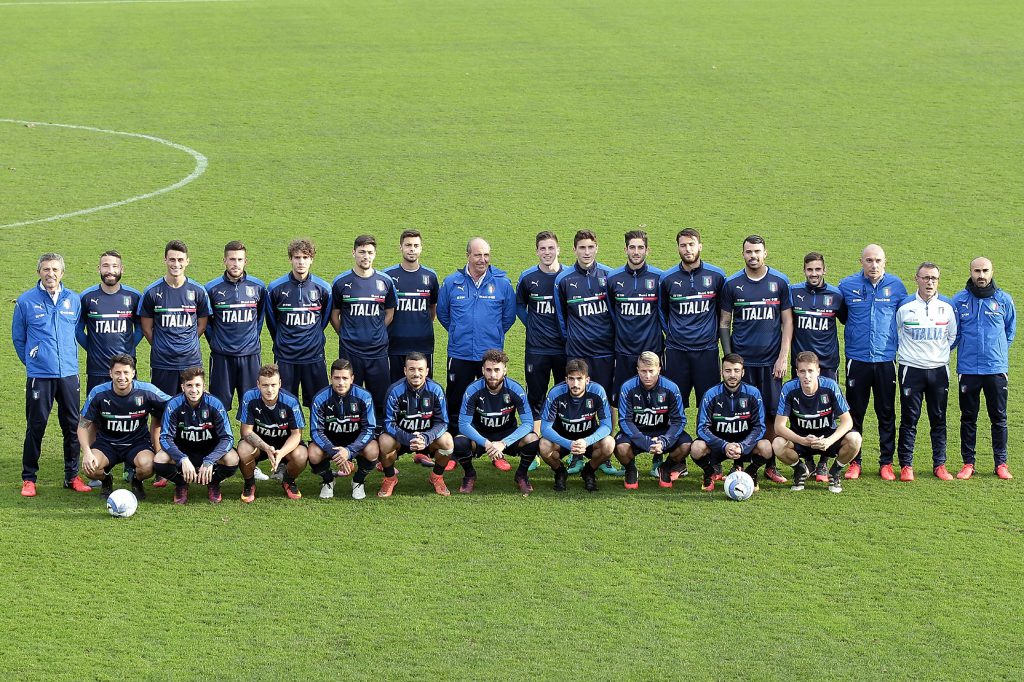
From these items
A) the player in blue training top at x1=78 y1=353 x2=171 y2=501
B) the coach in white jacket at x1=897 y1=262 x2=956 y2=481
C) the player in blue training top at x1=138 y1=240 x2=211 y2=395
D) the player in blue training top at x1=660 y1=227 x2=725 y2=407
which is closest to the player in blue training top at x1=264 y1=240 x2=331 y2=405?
the player in blue training top at x1=138 y1=240 x2=211 y2=395

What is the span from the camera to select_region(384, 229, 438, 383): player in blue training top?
37.0 feet

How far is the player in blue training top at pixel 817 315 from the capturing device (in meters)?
10.7

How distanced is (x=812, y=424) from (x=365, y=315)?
363cm

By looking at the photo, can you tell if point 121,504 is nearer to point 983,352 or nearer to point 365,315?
point 365,315

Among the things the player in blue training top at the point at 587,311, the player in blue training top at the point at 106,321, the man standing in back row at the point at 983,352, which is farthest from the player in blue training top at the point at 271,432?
the man standing in back row at the point at 983,352

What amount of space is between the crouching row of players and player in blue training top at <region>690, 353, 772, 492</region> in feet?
0.03

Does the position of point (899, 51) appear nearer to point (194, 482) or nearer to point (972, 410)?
point (972, 410)

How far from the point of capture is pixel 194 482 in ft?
34.0

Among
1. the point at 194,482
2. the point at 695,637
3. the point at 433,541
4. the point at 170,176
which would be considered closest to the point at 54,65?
the point at 170,176

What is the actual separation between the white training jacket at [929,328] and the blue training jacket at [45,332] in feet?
20.9

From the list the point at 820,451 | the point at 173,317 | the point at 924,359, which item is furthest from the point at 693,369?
the point at 173,317

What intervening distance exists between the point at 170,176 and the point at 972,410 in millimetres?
12745

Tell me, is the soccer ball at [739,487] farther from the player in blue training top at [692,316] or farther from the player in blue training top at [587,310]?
the player in blue training top at [587,310]

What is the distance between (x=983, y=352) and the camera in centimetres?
1048
